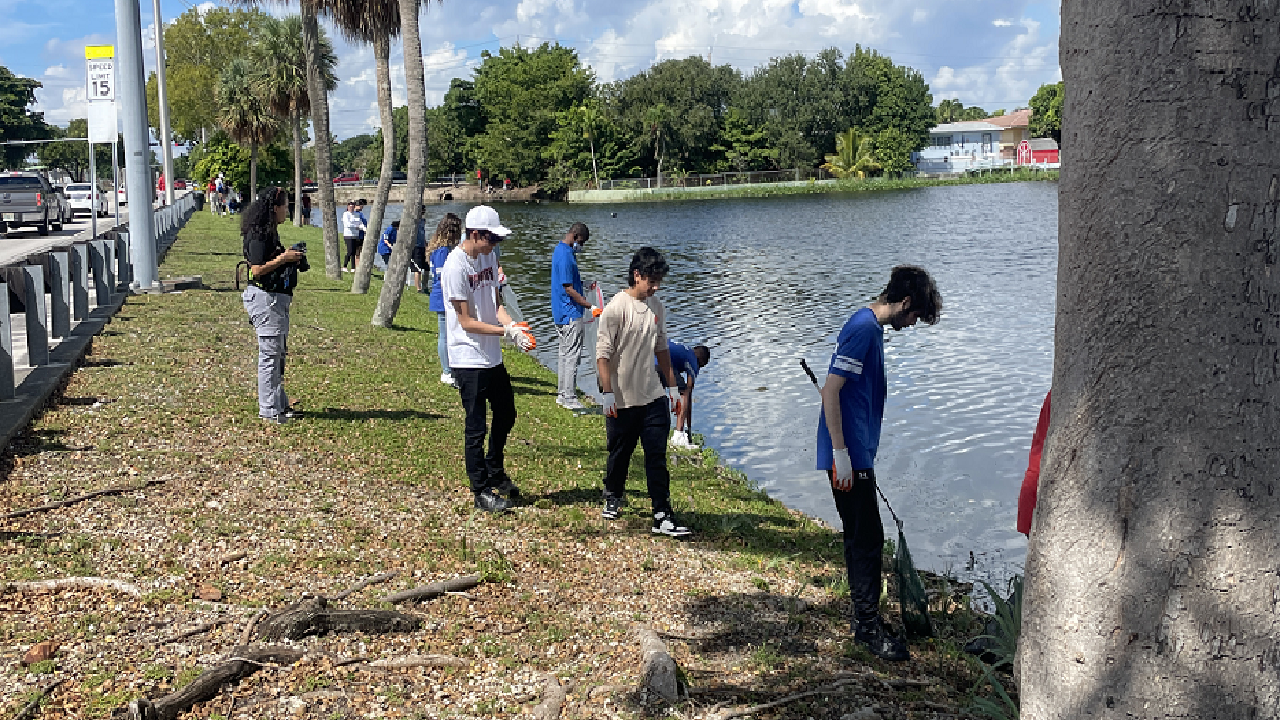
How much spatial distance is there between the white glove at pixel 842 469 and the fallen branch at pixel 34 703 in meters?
3.19

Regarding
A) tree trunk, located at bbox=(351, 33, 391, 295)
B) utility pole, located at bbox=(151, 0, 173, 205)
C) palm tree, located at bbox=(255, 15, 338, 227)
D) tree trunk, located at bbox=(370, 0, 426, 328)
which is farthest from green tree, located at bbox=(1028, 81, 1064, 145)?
tree trunk, located at bbox=(370, 0, 426, 328)

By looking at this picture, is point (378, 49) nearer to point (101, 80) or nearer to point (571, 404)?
point (101, 80)

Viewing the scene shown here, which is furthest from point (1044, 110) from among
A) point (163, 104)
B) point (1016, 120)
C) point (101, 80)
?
point (101, 80)

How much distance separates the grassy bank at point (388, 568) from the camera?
4.52 metres

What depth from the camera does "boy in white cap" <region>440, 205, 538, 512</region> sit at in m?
6.77

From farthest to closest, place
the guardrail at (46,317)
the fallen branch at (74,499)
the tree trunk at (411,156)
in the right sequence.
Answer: the tree trunk at (411,156) → the guardrail at (46,317) → the fallen branch at (74,499)

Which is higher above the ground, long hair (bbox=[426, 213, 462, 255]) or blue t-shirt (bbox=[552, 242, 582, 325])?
long hair (bbox=[426, 213, 462, 255])

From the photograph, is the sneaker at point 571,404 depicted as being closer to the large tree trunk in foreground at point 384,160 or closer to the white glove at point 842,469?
the white glove at point 842,469

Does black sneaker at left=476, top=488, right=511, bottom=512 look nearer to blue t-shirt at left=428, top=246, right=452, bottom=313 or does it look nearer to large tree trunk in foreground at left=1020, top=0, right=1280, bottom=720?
blue t-shirt at left=428, top=246, right=452, bottom=313

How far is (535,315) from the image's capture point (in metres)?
22.8

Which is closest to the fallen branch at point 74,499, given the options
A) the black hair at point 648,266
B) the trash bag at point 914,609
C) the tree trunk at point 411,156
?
the black hair at point 648,266

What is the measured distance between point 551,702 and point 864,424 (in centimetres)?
183

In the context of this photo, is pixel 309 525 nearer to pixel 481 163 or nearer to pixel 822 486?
pixel 822 486

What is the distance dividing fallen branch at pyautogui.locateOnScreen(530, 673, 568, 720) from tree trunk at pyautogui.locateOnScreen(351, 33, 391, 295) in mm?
16091
